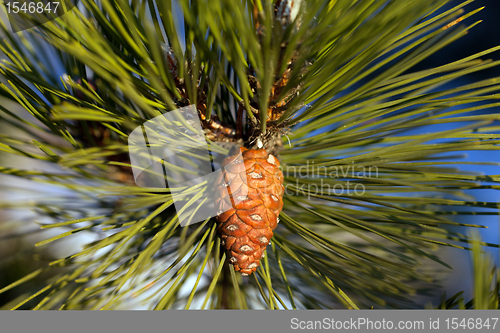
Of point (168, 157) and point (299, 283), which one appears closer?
point (168, 157)

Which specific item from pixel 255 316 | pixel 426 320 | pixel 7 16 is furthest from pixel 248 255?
pixel 7 16

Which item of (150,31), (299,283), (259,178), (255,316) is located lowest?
(299,283)

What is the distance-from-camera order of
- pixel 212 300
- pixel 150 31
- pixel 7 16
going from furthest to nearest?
pixel 212 300, pixel 7 16, pixel 150 31

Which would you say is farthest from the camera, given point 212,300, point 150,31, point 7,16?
point 212,300

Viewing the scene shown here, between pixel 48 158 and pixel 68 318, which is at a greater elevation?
pixel 48 158

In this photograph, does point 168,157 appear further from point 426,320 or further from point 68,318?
point 426,320
